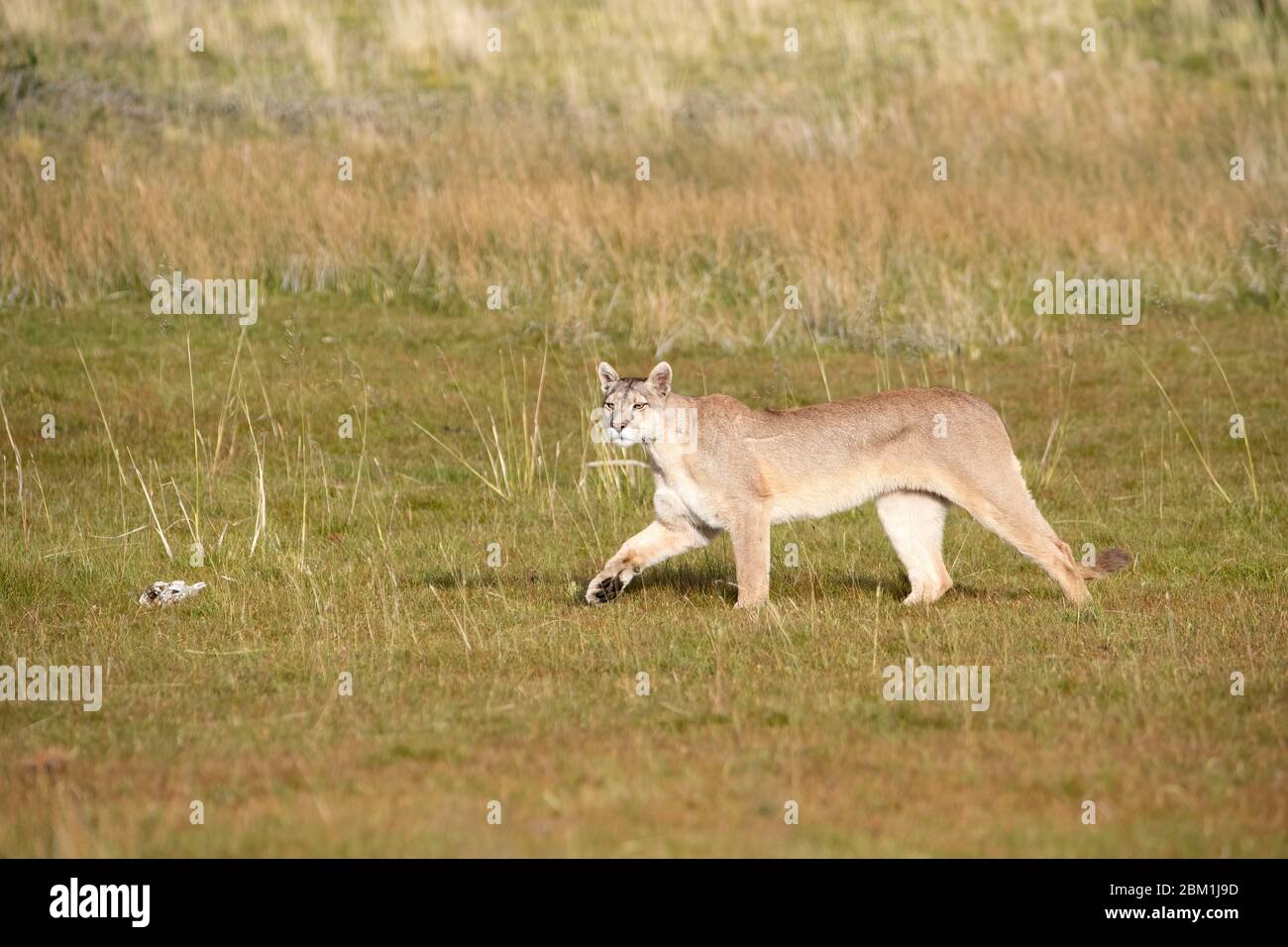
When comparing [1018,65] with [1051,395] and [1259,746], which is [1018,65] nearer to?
[1051,395]

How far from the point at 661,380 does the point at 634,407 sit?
39 cm

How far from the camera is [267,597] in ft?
40.1

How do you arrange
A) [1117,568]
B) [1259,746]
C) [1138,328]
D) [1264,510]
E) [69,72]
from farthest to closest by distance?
[69,72]
[1138,328]
[1264,510]
[1117,568]
[1259,746]

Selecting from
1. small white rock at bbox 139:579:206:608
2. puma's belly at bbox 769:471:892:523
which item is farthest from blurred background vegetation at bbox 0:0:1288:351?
small white rock at bbox 139:579:206:608

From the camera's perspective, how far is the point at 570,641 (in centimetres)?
1088

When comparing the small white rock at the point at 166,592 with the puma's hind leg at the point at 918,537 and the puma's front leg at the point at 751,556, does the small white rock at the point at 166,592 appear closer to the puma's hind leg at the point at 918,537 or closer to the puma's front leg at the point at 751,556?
the puma's front leg at the point at 751,556

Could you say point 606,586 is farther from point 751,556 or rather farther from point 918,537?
point 918,537

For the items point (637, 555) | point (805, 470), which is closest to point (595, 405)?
point (805, 470)

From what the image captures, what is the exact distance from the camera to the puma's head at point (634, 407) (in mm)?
11367

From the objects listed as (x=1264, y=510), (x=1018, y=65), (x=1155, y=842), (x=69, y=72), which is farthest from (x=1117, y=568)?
(x=69, y=72)

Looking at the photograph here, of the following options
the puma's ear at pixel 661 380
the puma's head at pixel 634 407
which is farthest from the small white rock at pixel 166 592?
the puma's ear at pixel 661 380

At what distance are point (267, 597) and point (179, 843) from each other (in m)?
5.02

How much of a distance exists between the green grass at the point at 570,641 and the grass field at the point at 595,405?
43mm

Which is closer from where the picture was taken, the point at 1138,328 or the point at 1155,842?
the point at 1155,842
